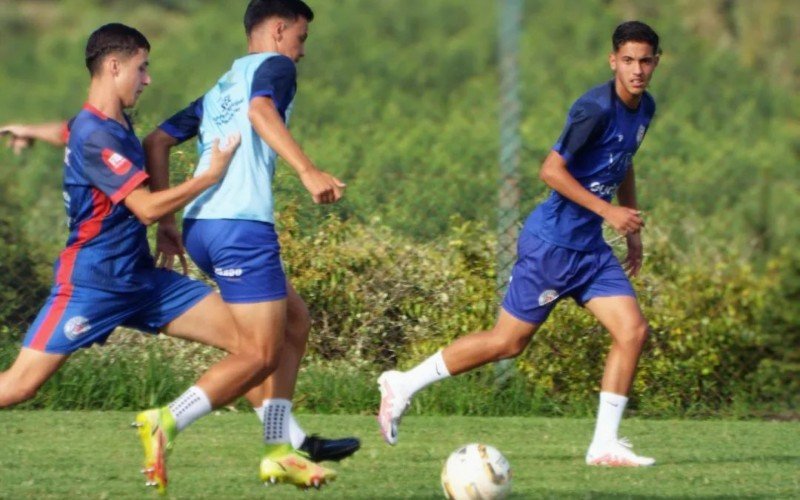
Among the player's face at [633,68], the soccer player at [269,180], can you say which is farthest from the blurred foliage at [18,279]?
the player's face at [633,68]

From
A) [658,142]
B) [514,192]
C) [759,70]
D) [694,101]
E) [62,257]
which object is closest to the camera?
[62,257]

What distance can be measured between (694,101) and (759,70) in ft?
8.77

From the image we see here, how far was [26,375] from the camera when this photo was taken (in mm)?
5473

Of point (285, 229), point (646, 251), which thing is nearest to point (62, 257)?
point (285, 229)

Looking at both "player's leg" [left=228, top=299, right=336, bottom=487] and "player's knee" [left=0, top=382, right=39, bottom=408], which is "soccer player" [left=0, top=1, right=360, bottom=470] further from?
"player's knee" [left=0, top=382, right=39, bottom=408]

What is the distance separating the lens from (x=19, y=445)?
23.6ft

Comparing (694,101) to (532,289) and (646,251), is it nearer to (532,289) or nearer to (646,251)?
(646,251)

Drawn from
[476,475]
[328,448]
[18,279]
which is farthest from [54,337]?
[18,279]

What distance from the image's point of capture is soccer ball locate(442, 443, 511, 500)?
5.63 metres

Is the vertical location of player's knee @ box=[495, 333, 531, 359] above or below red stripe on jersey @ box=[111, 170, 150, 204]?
below

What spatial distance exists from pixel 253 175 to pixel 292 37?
2.05 feet

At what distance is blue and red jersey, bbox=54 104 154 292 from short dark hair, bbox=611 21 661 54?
2477mm

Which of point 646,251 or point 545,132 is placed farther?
point 545,132

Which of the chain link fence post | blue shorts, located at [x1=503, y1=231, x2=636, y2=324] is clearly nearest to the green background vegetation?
the chain link fence post
